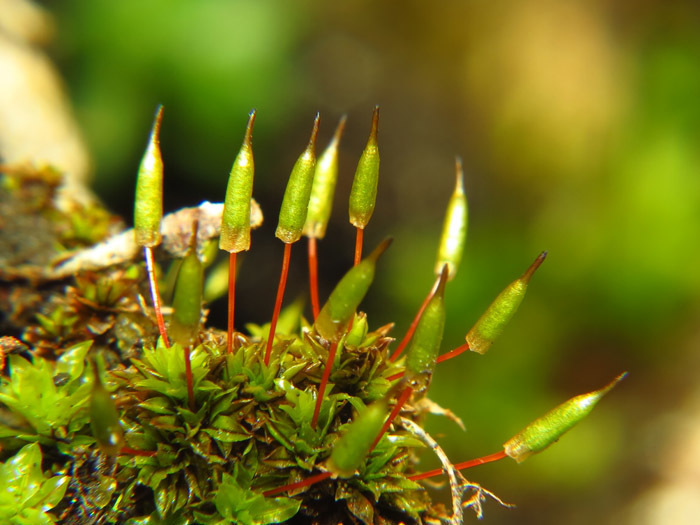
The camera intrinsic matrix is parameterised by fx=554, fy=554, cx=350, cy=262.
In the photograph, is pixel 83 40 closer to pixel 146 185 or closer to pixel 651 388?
pixel 146 185

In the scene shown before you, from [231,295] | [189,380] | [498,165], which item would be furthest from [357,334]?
[498,165]

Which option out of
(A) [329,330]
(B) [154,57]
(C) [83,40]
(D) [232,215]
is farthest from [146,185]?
(C) [83,40]

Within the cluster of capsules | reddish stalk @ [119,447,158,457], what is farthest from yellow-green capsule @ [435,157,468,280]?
reddish stalk @ [119,447,158,457]

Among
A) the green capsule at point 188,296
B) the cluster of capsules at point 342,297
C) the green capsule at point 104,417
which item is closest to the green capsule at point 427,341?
the cluster of capsules at point 342,297

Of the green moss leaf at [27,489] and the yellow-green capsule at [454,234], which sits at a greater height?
the yellow-green capsule at [454,234]

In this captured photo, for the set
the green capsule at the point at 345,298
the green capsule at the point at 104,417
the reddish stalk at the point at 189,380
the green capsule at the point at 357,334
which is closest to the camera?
the green capsule at the point at 104,417

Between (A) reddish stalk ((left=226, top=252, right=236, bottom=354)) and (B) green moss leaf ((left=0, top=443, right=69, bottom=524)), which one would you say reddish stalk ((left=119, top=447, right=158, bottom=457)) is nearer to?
(B) green moss leaf ((left=0, top=443, right=69, bottom=524))

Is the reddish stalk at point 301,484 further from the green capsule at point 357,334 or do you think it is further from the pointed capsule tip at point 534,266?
the pointed capsule tip at point 534,266
